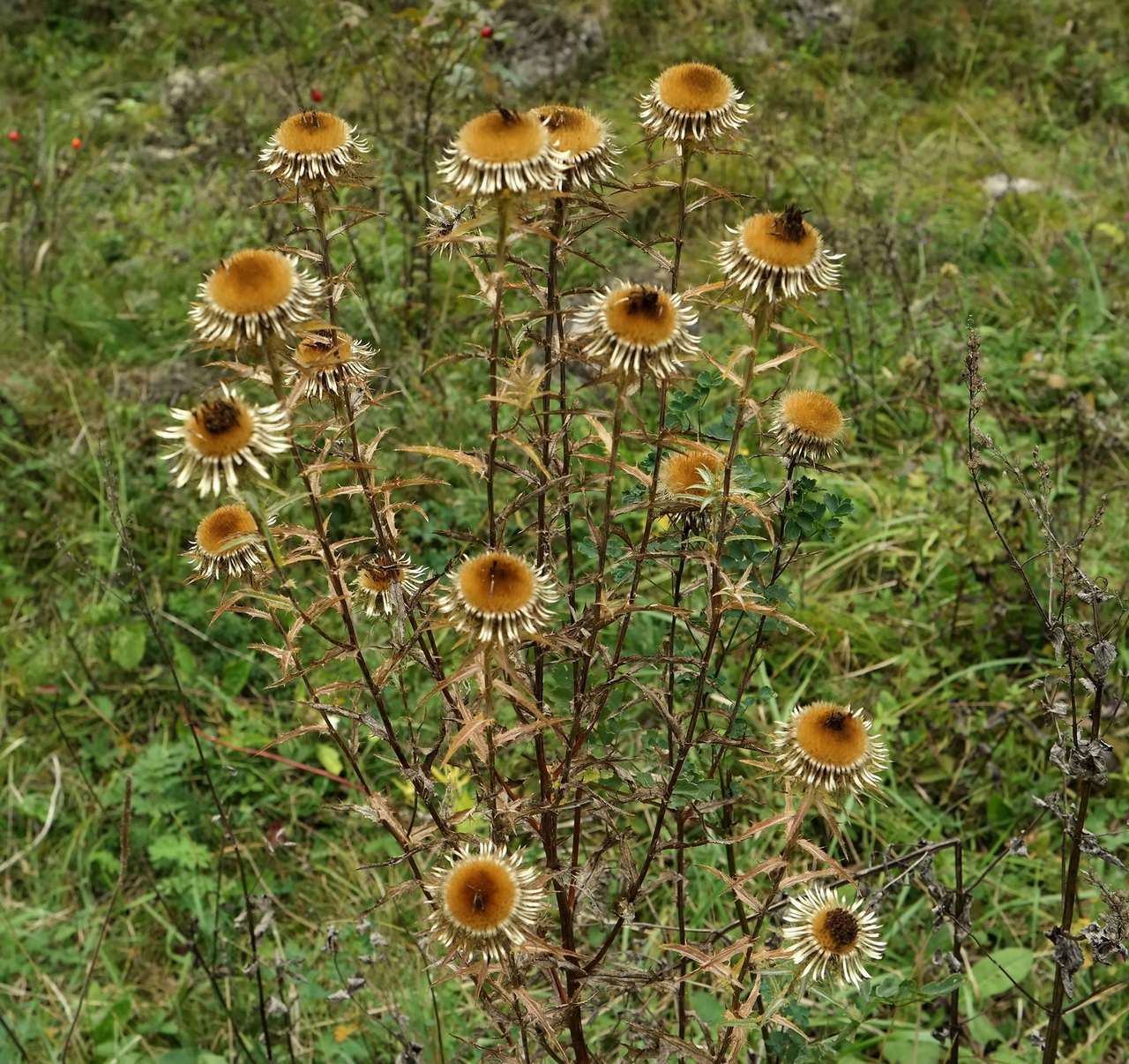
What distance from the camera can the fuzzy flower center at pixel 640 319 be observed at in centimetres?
134

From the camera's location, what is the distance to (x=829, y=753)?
4.88ft

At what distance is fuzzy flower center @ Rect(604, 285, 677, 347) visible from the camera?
1.34 meters

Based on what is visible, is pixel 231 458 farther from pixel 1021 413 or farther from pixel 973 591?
pixel 1021 413

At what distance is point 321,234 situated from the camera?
151 cm

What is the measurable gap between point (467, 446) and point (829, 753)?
90.0 inches

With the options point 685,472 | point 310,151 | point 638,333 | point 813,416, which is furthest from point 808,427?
point 310,151

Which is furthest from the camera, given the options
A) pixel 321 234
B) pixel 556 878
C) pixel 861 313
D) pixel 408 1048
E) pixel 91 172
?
pixel 91 172

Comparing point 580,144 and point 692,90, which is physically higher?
point 692,90

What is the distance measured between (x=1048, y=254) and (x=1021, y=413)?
41.0 inches

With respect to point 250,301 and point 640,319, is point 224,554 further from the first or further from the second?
point 640,319

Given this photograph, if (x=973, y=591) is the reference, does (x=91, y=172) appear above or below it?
above

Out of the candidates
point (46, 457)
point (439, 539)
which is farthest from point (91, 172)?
point (439, 539)

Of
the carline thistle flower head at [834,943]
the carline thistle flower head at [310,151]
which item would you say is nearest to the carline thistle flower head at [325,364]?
the carline thistle flower head at [310,151]

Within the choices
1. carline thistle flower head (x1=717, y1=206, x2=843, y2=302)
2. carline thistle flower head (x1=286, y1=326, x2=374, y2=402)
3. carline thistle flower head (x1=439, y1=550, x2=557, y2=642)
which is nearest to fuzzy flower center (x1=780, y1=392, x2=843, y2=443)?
carline thistle flower head (x1=717, y1=206, x2=843, y2=302)
